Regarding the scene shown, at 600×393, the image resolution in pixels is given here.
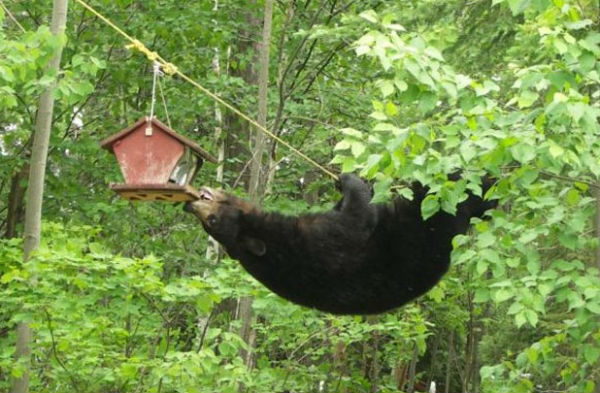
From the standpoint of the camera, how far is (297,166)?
1110 cm

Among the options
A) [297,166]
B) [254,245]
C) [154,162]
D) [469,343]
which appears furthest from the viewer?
[469,343]

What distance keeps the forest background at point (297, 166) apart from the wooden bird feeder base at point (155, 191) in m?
0.97

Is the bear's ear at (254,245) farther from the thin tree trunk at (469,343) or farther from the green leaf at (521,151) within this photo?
the thin tree trunk at (469,343)

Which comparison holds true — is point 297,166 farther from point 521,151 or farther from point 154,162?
point 521,151

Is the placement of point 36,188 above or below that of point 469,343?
above

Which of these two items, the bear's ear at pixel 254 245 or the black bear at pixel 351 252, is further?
the black bear at pixel 351 252

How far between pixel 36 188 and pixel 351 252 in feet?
10.0

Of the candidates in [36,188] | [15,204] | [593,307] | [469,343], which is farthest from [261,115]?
[469,343]

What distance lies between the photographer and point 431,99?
15.5 feet

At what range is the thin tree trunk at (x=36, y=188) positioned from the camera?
7.76 m

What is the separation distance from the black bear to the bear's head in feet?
0.05

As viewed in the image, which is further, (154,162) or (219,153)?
(219,153)

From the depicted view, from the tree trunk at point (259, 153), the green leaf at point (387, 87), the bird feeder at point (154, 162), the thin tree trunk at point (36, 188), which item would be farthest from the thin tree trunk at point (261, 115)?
the green leaf at point (387, 87)

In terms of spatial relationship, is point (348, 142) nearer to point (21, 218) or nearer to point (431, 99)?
point (431, 99)
